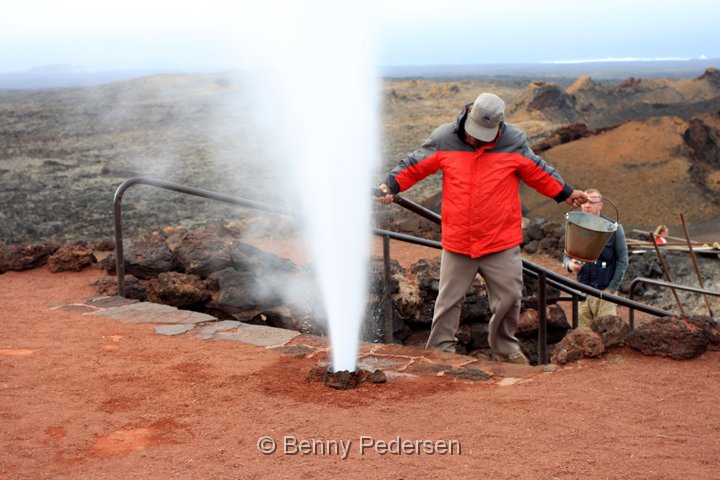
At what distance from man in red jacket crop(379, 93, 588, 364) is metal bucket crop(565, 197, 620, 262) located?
427 millimetres

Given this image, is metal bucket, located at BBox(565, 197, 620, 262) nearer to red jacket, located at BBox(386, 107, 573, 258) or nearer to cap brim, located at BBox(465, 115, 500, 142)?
red jacket, located at BBox(386, 107, 573, 258)

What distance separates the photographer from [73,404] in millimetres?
4316

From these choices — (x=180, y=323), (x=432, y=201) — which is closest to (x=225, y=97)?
(x=432, y=201)

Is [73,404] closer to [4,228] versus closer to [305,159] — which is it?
[305,159]

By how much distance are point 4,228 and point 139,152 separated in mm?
10766

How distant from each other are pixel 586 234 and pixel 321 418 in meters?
2.60

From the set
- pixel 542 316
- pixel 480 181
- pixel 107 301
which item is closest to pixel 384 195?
pixel 480 181

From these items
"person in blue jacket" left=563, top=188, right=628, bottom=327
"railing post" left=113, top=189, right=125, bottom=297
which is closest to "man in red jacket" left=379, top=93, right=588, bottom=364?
"person in blue jacket" left=563, top=188, right=628, bottom=327

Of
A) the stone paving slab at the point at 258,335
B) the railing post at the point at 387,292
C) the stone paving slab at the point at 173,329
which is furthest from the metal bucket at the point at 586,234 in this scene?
the stone paving slab at the point at 173,329

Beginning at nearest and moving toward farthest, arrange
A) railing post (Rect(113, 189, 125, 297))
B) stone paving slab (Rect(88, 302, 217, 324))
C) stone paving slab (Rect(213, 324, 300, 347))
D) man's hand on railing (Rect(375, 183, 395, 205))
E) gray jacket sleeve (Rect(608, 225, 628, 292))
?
man's hand on railing (Rect(375, 183, 395, 205)), stone paving slab (Rect(213, 324, 300, 347)), stone paving slab (Rect(88, 302, 217, 324)), gray jacket sleeve (Rect(608, 225, 628, 292)), railing post (Rect(113, 189, 125, 297))

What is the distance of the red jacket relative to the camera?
524 cm

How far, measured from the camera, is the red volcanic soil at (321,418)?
3.53m

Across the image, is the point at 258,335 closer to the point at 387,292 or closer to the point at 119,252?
the point at 387,292

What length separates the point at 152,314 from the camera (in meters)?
6.17
